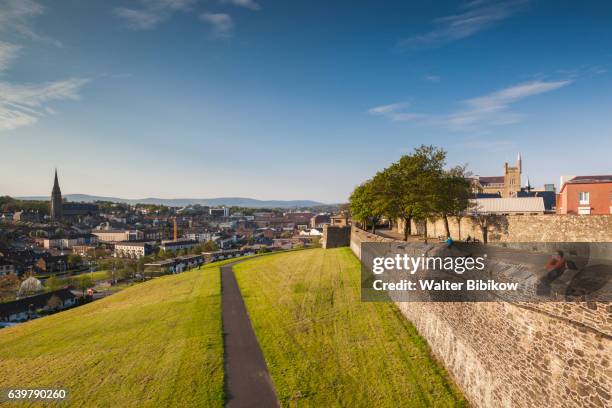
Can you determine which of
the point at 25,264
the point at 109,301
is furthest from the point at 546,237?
the point at 25,264

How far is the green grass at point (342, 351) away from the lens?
45.8ft

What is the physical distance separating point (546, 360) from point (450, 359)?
6.15 meters

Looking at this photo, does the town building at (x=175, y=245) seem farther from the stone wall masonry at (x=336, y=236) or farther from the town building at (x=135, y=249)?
the stone wall masonry at (x=336, y=236)

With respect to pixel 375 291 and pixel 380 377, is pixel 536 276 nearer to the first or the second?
pixel 380 377

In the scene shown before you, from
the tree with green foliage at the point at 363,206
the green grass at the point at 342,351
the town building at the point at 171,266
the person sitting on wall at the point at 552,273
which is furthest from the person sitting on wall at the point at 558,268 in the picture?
the town building at the point at 171,266

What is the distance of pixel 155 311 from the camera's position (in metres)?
28.3

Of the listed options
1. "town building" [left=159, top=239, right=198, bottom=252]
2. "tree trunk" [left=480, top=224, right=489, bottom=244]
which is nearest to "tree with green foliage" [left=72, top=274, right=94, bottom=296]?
"town building" [left=159, top=239, right=198, bottom=252]

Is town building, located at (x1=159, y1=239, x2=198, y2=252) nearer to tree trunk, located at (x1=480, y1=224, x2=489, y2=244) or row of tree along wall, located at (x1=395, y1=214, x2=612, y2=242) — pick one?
row of tree along wall, located at (x1=395, y1=214, x2=612, y2=242)

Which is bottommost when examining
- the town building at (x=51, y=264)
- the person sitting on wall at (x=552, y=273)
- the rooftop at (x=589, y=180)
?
the town building at (x=51, y=264)

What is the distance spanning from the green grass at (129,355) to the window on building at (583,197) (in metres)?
30.6

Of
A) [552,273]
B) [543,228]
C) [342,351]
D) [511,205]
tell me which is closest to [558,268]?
[552,273]

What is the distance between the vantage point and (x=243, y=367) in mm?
16859

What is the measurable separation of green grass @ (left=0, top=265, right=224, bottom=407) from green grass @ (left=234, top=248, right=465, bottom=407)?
3.01 m

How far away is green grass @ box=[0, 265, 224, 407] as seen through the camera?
49.4 ft
